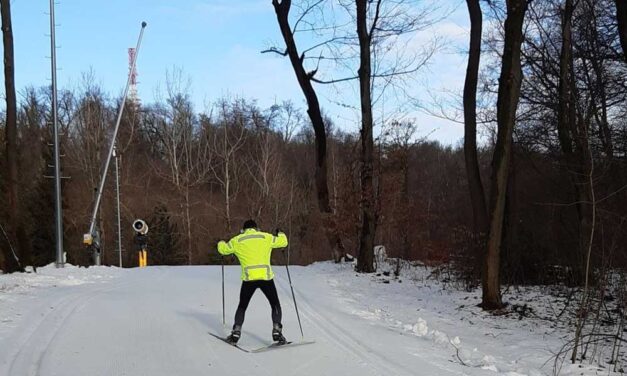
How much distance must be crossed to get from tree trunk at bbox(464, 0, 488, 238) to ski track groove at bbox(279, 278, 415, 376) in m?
6.97

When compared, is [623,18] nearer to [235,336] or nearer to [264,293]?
[264,293]

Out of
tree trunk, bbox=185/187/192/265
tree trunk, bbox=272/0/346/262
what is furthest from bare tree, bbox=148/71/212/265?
tree trunk, bbox=272/0/346/262

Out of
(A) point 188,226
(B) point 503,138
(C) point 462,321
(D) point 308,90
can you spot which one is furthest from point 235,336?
(A) point 188,226

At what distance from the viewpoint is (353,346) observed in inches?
314

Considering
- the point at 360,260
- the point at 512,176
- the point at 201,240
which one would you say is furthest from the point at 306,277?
the point at 201,240

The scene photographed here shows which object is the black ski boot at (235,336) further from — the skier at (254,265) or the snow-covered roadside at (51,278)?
the snow-covered roadside at (51,278)

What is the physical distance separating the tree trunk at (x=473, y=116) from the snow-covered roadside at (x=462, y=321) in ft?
7.43

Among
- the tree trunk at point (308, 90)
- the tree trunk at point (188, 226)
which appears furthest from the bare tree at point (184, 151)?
the tree trunk at point (308, 90)

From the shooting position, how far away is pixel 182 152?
52.8m

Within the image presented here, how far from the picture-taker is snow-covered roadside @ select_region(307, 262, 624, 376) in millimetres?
7844

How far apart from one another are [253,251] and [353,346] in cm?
192

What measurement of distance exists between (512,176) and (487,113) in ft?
13.2

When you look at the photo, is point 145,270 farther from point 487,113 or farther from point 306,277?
point 487,113

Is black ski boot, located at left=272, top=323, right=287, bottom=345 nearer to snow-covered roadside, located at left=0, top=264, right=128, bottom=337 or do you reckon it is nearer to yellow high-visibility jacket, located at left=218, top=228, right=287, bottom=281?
yellow high-visibility jacket, located at left=218, top=228, right=287, bottom=281
